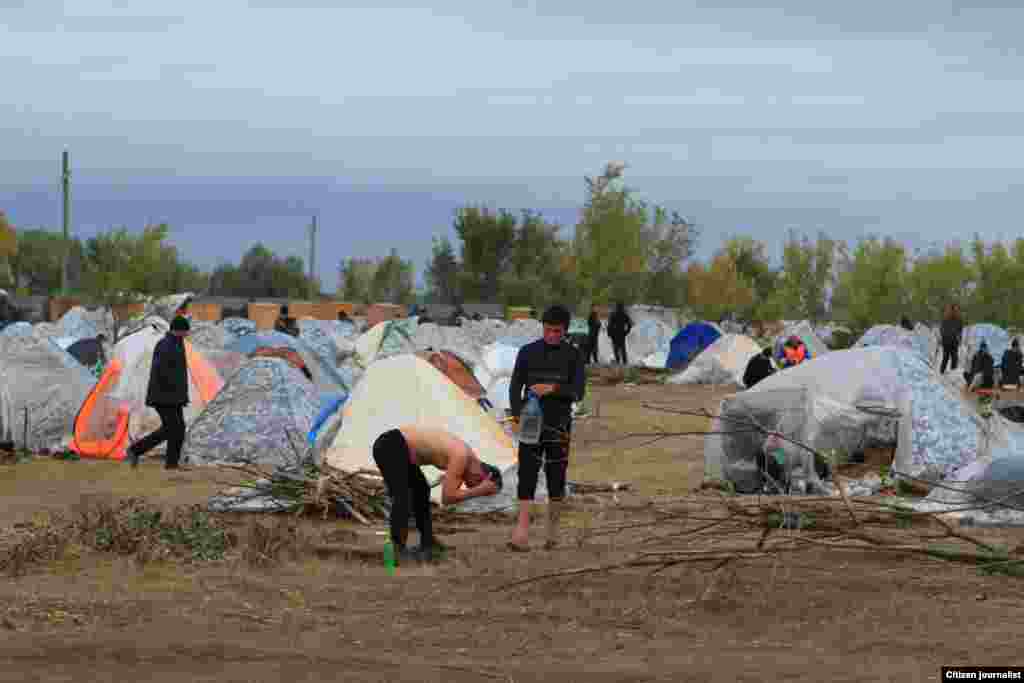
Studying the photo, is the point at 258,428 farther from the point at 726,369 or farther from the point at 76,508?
the point at 726,369

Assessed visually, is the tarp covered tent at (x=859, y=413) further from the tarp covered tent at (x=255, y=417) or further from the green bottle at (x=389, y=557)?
the green bottle at (x=389, y=557)

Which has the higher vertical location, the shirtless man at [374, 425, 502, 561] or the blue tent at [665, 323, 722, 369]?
the blue tent at [665, 323, 722, 369]

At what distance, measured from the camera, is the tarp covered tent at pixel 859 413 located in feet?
51.1

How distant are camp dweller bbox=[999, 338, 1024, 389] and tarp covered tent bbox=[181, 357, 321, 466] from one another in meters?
20.5

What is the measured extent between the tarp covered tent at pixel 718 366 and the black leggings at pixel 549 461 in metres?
25.5

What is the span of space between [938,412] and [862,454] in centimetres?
86

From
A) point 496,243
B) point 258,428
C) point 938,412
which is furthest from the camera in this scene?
point 496,243

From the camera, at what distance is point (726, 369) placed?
122 feet

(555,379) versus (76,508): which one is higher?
(555,379)

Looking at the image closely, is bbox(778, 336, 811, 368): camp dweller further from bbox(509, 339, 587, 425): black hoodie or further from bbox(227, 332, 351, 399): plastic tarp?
bbox(509, 339, 587, 425): black hoodie

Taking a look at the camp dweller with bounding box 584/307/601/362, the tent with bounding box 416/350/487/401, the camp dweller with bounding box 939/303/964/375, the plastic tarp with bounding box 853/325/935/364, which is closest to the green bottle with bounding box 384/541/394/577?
the tent with bounding box 416/350/487/401

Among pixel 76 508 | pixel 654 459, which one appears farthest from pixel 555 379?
pixel 654 459

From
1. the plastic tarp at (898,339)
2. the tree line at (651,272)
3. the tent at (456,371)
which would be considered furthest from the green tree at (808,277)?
the tent at (456,371)

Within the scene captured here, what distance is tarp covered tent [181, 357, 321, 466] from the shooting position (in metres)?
17.3
